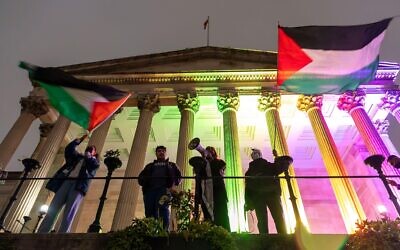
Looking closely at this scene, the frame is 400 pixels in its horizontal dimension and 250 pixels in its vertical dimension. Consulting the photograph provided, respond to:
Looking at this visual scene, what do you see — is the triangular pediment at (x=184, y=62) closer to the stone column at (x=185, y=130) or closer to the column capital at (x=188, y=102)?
the column capital at (x=188, y=102)

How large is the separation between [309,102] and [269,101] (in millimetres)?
2156

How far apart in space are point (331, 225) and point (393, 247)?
696 inches

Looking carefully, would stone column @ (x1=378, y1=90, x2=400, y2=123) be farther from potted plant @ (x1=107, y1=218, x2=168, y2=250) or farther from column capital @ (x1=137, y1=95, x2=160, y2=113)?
potted plant @ (x1=107, y1=218, x2=168, y2=250)

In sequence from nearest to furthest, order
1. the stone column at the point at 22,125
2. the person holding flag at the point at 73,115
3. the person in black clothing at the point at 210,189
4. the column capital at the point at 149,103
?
the person in black clothing at the point at 210,189 → the person holding flag at the point at 73,115 → the stone column at the point at 22,125 → the column capital at the point at 149,103

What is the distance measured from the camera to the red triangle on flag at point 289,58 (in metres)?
9.84

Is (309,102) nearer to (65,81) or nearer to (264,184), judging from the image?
(264,184)

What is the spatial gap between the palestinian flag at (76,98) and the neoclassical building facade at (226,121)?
14.8 ft

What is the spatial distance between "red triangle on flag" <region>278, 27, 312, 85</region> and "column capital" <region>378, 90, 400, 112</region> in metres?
11.3

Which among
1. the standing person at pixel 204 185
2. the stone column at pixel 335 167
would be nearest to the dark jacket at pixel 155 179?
the standing person at pixel 204 185

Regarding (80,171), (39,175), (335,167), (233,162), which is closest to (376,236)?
(80,171)

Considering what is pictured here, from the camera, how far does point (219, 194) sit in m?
8.77

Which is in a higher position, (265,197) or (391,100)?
(391,100)

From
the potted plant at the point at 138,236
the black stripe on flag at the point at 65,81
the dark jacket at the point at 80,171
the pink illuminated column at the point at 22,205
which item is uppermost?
the black stripe on flag at the point at 65,81

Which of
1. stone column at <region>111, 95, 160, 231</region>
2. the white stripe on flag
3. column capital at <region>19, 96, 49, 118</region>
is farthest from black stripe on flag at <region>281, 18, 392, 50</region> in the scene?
column capital at <region>19, 96, 49, 118</region>
